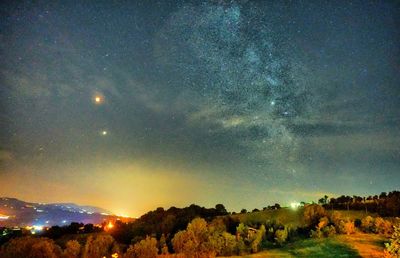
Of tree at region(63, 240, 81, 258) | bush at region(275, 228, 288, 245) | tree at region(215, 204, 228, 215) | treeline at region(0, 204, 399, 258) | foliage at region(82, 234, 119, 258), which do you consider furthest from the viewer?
tree at region(215, 204, 228, 215)

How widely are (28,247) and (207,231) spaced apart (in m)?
15.3

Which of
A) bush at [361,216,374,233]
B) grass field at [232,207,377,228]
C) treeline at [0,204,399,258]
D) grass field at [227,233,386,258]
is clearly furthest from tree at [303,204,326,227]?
grass field at [227,233,386,258]

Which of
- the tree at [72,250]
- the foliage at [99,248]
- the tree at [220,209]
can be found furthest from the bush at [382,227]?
the tree at [220,209]

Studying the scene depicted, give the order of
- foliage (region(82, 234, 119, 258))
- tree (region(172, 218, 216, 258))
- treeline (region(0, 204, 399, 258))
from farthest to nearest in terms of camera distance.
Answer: foliage (region(82, 234, 119, 258)) → treeline (region(0, 204, 399, 258)) → tree (region(172, 218, 216, 258))

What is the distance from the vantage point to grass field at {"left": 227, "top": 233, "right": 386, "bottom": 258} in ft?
79.7

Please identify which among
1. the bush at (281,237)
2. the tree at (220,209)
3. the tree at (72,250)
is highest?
the tree at (220,209)

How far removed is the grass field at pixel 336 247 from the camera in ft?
79.7

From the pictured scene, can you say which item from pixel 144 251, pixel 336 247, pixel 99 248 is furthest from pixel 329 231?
pixel 99 248

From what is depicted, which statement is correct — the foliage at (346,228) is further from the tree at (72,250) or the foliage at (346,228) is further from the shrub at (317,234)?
the tree at (72,250)

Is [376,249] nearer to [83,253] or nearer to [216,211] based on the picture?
[83,253]

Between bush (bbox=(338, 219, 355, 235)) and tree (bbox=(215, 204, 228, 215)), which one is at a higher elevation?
tree (bbox=(215, 204, 228, 215))

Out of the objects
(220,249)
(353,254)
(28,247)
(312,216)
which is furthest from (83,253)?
(312,216)

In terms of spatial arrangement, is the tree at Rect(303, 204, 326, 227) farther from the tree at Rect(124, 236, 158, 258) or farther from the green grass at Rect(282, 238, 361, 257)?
the tree at Rect(124, 236, 158, 258)

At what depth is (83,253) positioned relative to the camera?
3222cm
